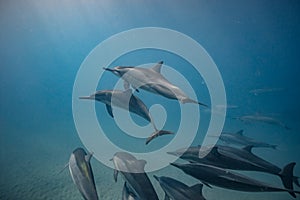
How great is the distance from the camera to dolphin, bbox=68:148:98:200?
2.53 meters

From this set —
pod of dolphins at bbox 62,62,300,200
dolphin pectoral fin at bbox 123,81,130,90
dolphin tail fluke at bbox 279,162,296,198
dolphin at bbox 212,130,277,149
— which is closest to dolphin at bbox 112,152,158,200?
pod of dolphins at bbox 62,62,300,200

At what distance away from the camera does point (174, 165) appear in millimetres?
2559

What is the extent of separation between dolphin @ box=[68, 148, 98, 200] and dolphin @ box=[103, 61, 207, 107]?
1019 mm

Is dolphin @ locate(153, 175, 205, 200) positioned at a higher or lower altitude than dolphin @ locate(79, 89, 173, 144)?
lower

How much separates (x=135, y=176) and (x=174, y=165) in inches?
15.8

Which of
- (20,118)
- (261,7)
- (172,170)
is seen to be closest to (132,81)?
(172,170)

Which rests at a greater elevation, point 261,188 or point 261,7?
point 261,7

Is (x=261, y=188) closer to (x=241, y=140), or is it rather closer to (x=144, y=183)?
(x=144, y=183)

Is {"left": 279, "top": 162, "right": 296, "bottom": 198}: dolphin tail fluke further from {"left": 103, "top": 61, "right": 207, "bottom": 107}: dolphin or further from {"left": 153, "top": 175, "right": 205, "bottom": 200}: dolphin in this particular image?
{"left": 103, "top": 61, "right": 207, "bottom": 107}: dolphin

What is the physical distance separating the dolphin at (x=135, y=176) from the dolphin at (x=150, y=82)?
0.82 m

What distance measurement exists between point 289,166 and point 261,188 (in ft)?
2.81

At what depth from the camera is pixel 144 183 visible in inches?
99.8

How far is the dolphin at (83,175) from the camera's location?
253cm

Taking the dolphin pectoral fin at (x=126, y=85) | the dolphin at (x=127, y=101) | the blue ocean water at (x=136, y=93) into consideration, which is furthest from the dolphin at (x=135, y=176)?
the blue ocean water at (x=136, y=93)
